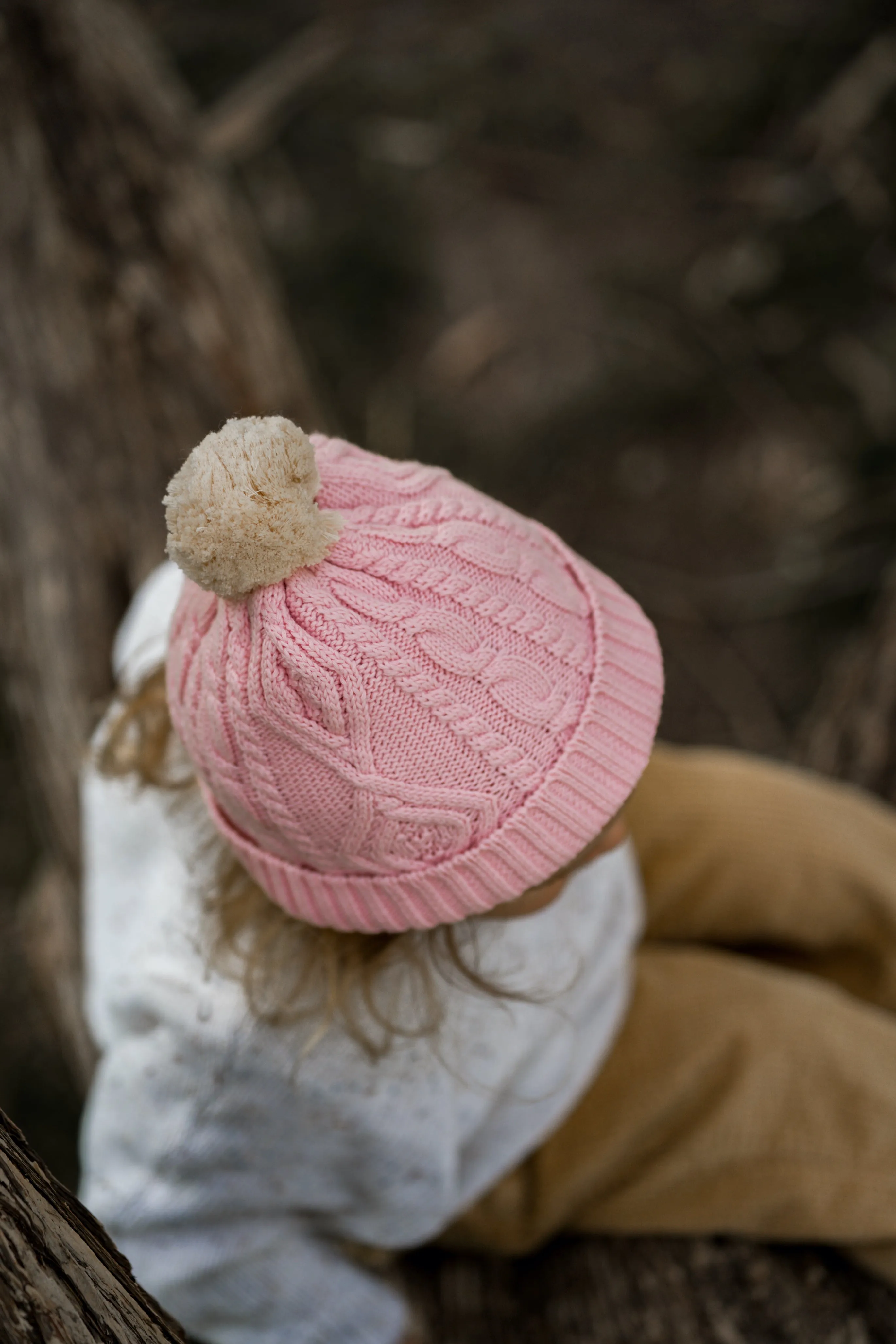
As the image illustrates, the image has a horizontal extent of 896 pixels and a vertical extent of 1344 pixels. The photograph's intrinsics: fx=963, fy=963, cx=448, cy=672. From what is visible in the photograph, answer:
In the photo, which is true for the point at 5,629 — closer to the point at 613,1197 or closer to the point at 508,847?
the point at 508,847

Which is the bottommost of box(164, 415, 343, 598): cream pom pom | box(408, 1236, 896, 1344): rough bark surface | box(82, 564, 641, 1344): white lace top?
box(408, 1236, 896, 1344): rough bark surface

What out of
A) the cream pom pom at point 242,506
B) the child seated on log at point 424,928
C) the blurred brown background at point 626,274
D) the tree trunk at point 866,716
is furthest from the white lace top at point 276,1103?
the blurred brown background at point 626,274

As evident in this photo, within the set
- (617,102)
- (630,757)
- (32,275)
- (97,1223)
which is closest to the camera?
(97,1223)

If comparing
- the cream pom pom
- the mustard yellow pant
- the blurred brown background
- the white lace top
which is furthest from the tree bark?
the blurred brown background

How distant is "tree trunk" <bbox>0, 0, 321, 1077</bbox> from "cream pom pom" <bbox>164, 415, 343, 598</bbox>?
0.70m

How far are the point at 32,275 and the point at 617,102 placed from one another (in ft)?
7.08

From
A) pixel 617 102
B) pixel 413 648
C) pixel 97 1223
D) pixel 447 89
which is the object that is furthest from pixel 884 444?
pixel 97 1223

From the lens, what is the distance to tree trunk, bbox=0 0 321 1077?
4.00 feet

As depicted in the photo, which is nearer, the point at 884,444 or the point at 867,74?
the point at 884,444

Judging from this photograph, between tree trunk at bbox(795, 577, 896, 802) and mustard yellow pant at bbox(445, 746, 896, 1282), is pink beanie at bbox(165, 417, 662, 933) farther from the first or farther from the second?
tree trunk at bbox(795, 577, 896, 802)

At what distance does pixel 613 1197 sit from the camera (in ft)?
3.50

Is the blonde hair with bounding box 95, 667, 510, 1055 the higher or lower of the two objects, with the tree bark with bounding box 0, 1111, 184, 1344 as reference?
lower

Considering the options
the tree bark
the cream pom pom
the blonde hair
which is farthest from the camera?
the blonde hair

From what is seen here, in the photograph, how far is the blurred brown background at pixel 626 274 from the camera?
216 cm
